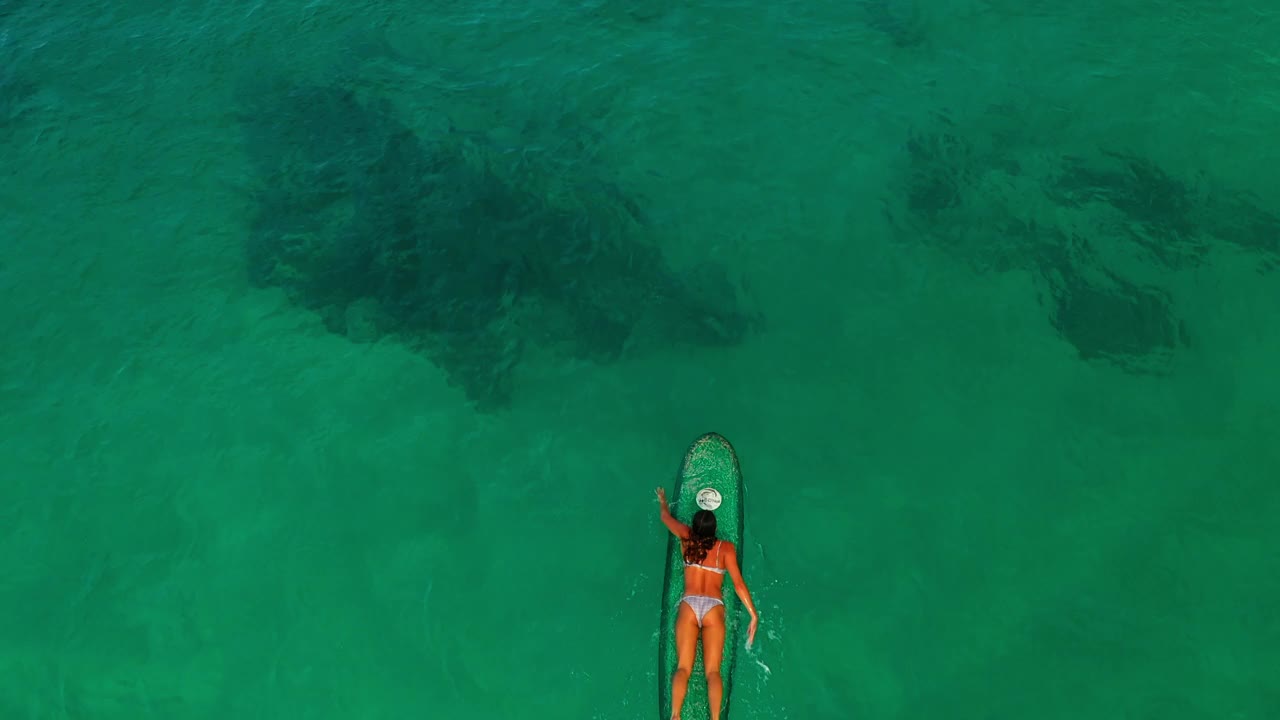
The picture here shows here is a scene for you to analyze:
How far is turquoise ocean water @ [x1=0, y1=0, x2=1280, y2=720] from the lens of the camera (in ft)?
41.6

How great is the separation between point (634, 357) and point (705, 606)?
6121 millimetres

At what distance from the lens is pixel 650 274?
57.6 feet

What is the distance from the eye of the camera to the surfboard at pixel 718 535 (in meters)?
11.6

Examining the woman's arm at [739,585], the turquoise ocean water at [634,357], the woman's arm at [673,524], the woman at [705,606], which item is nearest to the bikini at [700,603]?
the woman at [705,606]

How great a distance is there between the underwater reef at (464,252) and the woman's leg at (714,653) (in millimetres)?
6409

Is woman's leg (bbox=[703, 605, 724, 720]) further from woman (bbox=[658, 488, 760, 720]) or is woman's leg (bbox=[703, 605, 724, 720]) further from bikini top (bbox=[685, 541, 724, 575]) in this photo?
bikini top (bbox=[685, 541, 724, 575])

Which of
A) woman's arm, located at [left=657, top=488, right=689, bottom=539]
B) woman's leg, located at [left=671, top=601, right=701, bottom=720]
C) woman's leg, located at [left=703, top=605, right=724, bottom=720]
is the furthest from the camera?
woman's arm, located at [left=657, top=488, right=689, bottom=539]

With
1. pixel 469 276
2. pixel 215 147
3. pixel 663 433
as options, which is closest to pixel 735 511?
pixel 663 433

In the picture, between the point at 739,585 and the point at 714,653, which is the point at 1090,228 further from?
the point at 714,653

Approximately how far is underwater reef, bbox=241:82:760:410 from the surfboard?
3.20 m

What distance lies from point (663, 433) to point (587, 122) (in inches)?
384

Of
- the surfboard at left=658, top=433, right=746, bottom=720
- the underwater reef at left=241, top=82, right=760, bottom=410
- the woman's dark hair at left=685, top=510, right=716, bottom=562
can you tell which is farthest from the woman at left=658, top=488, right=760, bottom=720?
the underwater reef at left=241, top=82, right=760, bottom=410

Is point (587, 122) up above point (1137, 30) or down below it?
below

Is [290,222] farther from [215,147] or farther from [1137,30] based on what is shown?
[1137,30]
